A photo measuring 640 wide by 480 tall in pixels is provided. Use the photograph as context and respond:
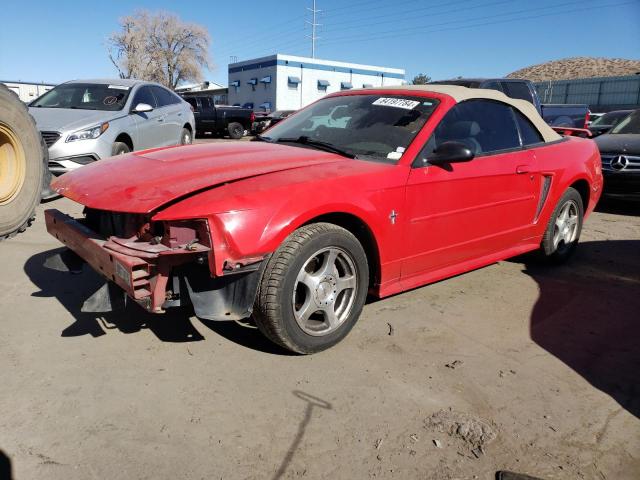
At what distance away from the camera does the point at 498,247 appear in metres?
4.03

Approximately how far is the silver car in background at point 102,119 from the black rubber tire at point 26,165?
178 centimetres

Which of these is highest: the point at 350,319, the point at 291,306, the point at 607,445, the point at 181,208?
the point at 181,208

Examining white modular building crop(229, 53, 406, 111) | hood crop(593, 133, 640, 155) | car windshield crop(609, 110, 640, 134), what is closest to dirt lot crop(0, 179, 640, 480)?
hood crop(593, 133, 640, 155)

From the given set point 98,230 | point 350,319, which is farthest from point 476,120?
point 98,230

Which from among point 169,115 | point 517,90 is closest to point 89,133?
point 169,115

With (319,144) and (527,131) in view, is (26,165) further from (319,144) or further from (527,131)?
(527,131)

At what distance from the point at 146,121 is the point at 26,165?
3.64m

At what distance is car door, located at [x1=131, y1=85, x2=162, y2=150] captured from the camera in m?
7.59

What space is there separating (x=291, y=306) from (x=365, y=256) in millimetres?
589

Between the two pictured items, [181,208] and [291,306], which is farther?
[291,306]

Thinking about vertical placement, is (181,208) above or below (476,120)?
below

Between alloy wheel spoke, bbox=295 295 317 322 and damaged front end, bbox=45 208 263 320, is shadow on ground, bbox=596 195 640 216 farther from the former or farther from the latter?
damaged front end, bbox=45 208 263 320

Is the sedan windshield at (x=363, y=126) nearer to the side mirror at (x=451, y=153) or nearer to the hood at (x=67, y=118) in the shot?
the side mirror at (x=451, y=153)

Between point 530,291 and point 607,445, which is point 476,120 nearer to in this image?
point 530,291
